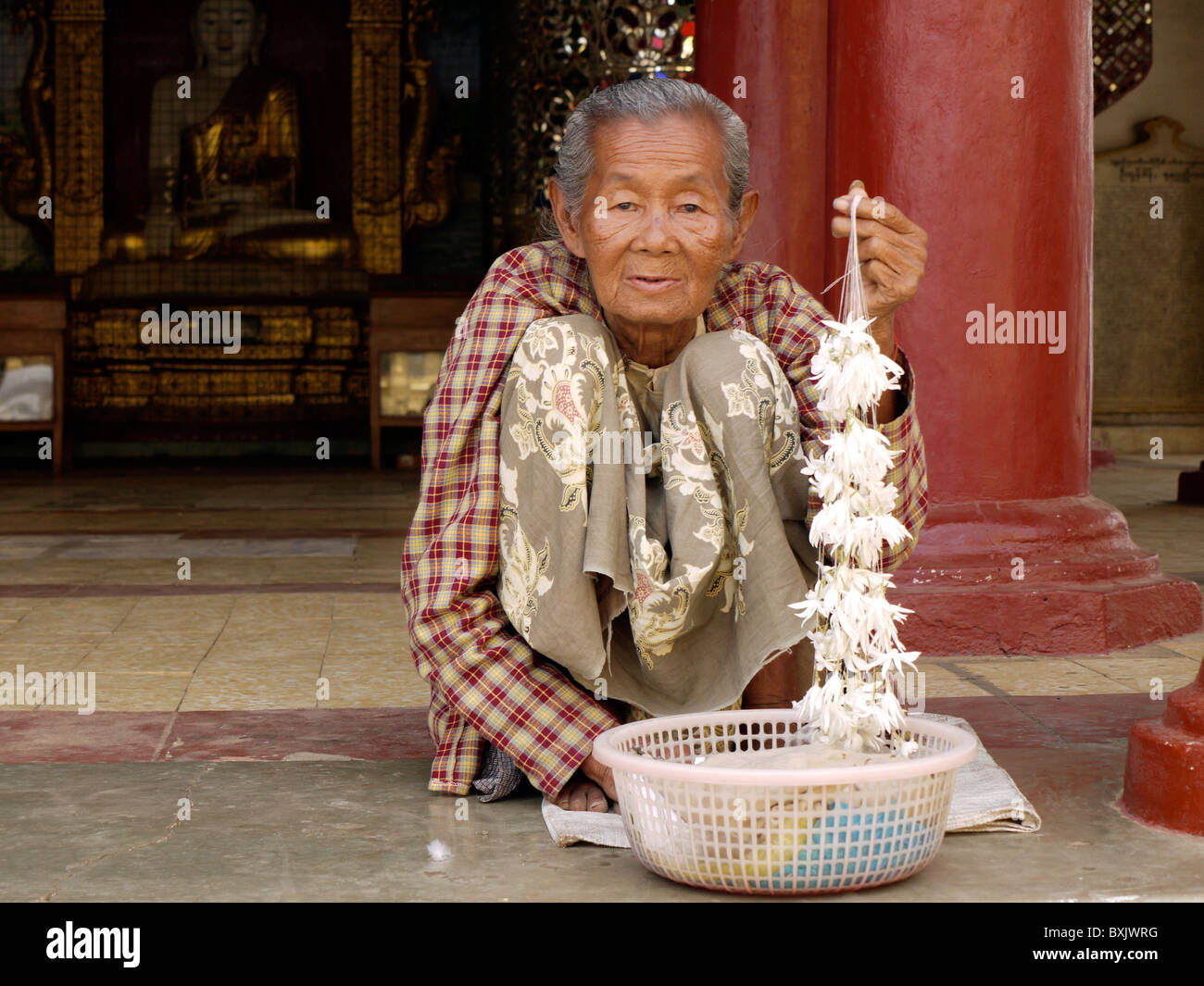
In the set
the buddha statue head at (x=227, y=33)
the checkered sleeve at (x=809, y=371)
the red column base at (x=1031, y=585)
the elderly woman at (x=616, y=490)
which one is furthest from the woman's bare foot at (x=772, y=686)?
the buddha statue head at (x=227, y=33)

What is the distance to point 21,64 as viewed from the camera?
11.9m

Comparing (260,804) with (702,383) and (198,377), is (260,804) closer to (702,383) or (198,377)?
(702,383)

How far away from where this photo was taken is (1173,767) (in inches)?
87.5

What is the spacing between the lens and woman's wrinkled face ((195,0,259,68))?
12229 mm

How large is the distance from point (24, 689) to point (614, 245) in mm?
1721

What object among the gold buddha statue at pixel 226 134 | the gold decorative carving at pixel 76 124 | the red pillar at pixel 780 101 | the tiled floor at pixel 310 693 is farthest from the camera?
the gold buddha statue at pixel 226 134

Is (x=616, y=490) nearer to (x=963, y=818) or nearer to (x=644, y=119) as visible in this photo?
(x=644, y=119)

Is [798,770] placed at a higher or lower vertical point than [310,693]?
higher

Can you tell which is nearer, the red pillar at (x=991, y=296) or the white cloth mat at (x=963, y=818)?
the white cloth mat at (x=963, y=818)

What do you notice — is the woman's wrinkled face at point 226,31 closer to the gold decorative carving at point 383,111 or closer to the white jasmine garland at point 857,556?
the gold decorative carving at point 383,111

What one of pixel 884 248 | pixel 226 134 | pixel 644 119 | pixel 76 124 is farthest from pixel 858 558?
pixel 226 134

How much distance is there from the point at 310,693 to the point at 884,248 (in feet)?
5.67

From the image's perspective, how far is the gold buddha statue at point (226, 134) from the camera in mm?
12117

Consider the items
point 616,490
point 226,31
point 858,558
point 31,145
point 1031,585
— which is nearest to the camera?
point 858,558
